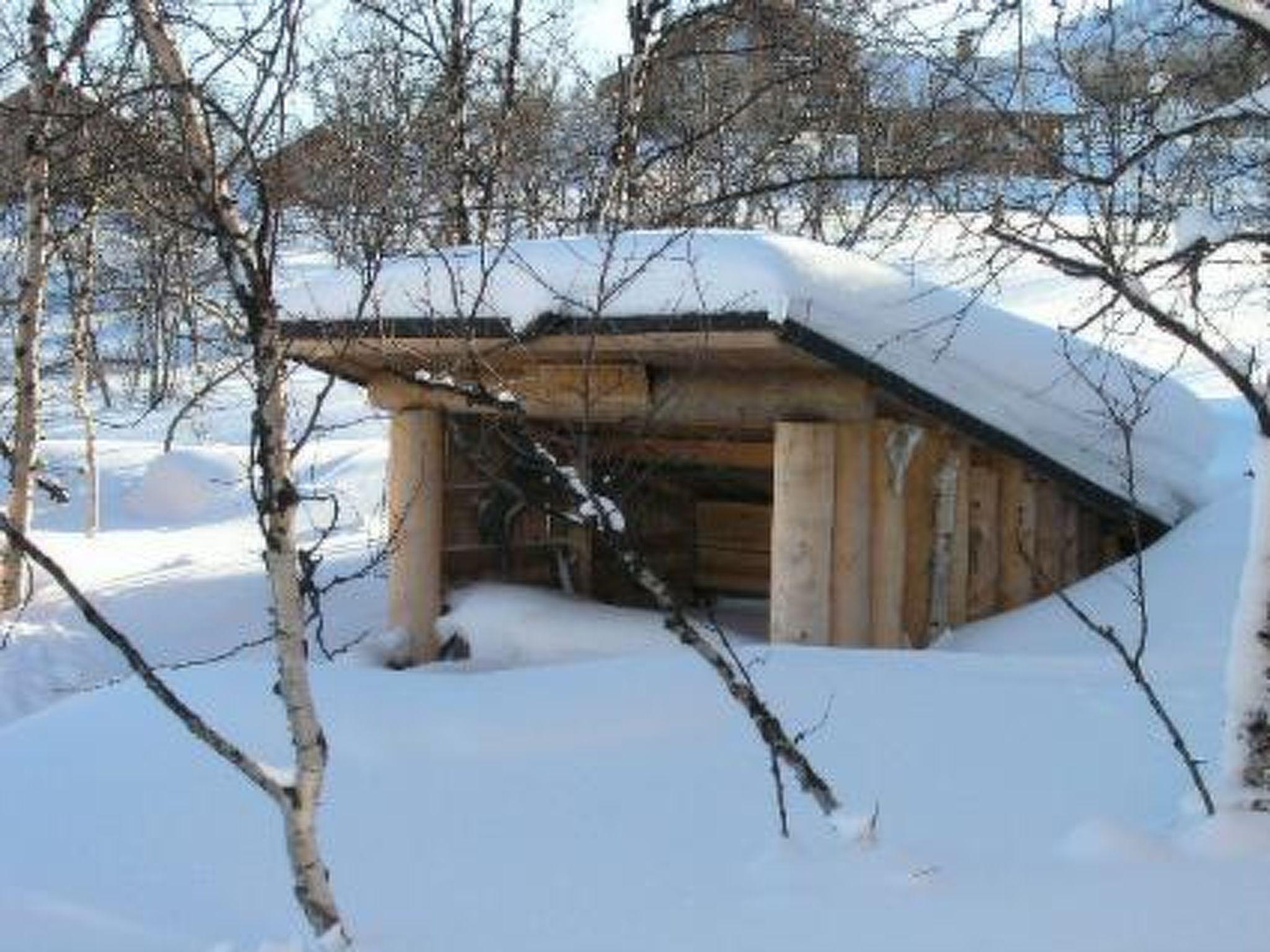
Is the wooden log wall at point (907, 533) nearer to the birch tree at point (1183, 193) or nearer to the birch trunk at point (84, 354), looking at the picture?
the birch tree at point (1183, 193)

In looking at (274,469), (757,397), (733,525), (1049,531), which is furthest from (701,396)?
(274,469)

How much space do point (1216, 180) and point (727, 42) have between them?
884 centimetres

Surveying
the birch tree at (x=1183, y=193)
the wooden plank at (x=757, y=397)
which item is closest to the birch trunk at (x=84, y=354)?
the wooden plank at (x=757, y=397)

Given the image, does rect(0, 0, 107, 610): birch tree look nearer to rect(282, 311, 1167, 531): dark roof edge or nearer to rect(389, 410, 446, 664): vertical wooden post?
rect(389, 410, 446, 664): vertical wooden post

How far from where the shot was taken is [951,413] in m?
6.65

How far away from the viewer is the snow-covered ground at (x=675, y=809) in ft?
11.3

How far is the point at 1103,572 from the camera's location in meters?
7.13

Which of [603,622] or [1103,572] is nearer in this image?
[1103,572]

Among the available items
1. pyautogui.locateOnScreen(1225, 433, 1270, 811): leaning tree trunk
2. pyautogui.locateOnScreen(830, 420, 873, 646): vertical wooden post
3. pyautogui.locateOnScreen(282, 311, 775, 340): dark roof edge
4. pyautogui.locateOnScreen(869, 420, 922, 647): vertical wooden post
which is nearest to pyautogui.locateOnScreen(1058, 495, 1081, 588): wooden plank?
pyautogui.locateOnScreen(869, 420, 922, 647): vertical wooden post

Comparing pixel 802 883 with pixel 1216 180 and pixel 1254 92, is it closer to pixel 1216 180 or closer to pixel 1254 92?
pixel 1254 92

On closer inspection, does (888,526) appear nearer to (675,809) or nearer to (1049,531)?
Result: (1049,531)

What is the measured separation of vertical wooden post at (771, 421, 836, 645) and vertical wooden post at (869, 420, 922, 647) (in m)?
0.27

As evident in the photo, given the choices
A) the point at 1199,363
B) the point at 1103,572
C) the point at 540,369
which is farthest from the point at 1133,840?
the point at 1199,363

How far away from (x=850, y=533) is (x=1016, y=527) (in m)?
1.03
